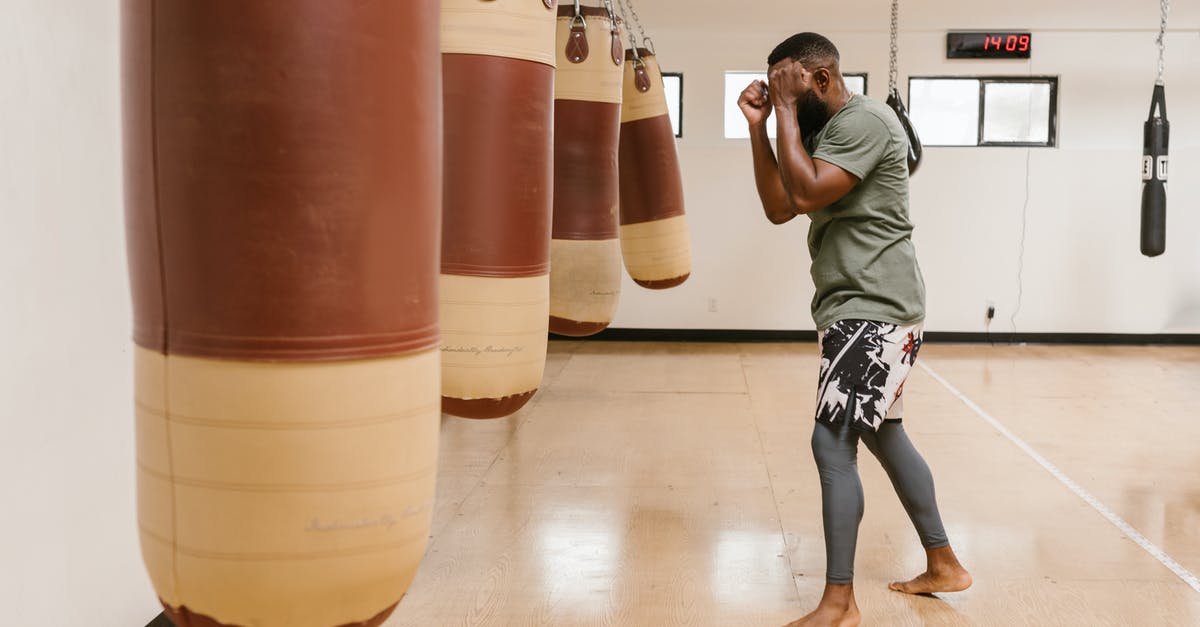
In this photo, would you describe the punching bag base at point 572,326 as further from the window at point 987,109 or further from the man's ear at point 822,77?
the window at point 987,109

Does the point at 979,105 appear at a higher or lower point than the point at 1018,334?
higher

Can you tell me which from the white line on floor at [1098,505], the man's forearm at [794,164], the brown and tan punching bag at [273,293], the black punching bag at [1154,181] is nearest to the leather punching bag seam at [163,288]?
the brown and tan punching bag at [273,293]

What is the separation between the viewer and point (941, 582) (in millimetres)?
2447

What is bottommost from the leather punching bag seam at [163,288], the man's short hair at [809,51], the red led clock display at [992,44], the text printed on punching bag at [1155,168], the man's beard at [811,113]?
the leather punching bag seam at [163,288]

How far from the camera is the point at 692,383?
589 centimetres

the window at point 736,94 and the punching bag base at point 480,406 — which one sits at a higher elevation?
the window at point 736,94

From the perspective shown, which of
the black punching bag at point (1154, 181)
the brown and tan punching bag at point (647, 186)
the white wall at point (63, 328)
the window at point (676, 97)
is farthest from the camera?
the window at point (676, 97)

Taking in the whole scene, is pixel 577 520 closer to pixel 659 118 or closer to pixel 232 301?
pixel 659 118

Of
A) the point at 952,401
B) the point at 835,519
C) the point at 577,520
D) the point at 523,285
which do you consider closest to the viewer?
the point at 523,285

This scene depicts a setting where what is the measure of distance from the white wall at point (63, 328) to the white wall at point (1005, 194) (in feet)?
18.4

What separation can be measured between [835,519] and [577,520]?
1133 millimetres

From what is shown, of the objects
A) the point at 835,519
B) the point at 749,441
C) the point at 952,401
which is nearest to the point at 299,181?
the point at 835,519

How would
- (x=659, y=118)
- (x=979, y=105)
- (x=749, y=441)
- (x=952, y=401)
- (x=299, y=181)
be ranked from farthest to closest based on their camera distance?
1. (x=979, y=105)
2. (x=952, y=401)
3. (x=749, y=441)
4. (x=659, y=118)
5. (x=299, y=181)

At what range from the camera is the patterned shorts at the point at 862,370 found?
2127 mm
